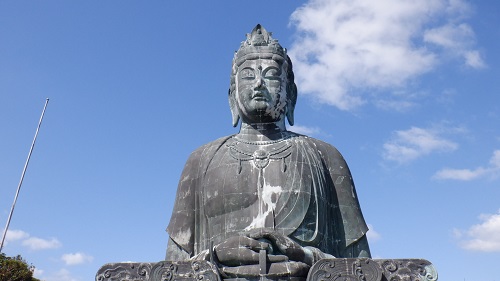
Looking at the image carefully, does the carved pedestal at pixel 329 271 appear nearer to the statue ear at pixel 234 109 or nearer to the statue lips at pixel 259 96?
the statue lips at pixel 259 96

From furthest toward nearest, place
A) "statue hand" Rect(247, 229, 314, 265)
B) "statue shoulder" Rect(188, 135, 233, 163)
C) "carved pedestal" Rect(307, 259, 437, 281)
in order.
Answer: "statue shoulder" Rect(188, 135, 233, 163), "statue hand" Rect(247, 229, 314, 265), "carved pedestal" Rect(307, 259, 437, 281)

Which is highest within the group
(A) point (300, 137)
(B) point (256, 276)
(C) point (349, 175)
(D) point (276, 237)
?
(A) point (300, 137)

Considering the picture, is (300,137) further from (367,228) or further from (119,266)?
(119,266)

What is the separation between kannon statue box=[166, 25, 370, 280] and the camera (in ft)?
29.5

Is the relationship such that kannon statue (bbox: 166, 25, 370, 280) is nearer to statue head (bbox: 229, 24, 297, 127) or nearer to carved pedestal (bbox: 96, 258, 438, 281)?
statue head (bbox: 229, 24, 297, 127)

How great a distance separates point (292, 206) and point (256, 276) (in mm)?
1657

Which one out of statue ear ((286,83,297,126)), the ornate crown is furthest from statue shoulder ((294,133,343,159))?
the ornate crown

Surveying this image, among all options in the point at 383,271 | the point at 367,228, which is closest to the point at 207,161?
the point at 367,228

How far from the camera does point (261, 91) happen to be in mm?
10180

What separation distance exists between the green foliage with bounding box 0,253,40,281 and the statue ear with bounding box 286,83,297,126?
17.0m

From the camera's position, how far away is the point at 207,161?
34.2 ft

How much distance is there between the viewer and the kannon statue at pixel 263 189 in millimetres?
9005

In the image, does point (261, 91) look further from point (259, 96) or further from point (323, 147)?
point (323, 147)

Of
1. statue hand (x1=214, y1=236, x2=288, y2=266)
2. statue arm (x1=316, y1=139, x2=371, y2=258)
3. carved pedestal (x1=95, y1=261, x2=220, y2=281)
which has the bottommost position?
carved pedestal (x1=95, y1=261, x2=220, y2=281)
